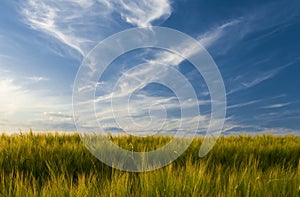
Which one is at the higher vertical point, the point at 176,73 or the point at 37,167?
the point at 176,73

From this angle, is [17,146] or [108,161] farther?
[17,146]

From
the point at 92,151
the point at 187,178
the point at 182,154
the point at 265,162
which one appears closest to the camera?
the point at 187,178

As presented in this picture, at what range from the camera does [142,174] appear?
9.87 feet

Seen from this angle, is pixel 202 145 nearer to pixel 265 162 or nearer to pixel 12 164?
pixel 265 162

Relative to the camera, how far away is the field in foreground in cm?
274

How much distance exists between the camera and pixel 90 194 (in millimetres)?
2619

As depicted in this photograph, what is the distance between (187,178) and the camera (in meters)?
2.95

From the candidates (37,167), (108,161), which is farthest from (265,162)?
(37,167)

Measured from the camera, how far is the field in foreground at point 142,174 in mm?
2736

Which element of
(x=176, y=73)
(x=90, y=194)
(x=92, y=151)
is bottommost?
(x=90, y=194)

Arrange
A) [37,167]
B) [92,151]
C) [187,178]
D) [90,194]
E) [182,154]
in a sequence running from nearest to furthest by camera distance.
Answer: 1. [90,194]
2. [187,178]
3. [37,167]
4. [92,151]
5. [182,154]

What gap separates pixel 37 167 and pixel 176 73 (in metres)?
2.30

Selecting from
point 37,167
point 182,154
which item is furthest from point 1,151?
point 182,154

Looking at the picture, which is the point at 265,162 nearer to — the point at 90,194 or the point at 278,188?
the point at 278,188
